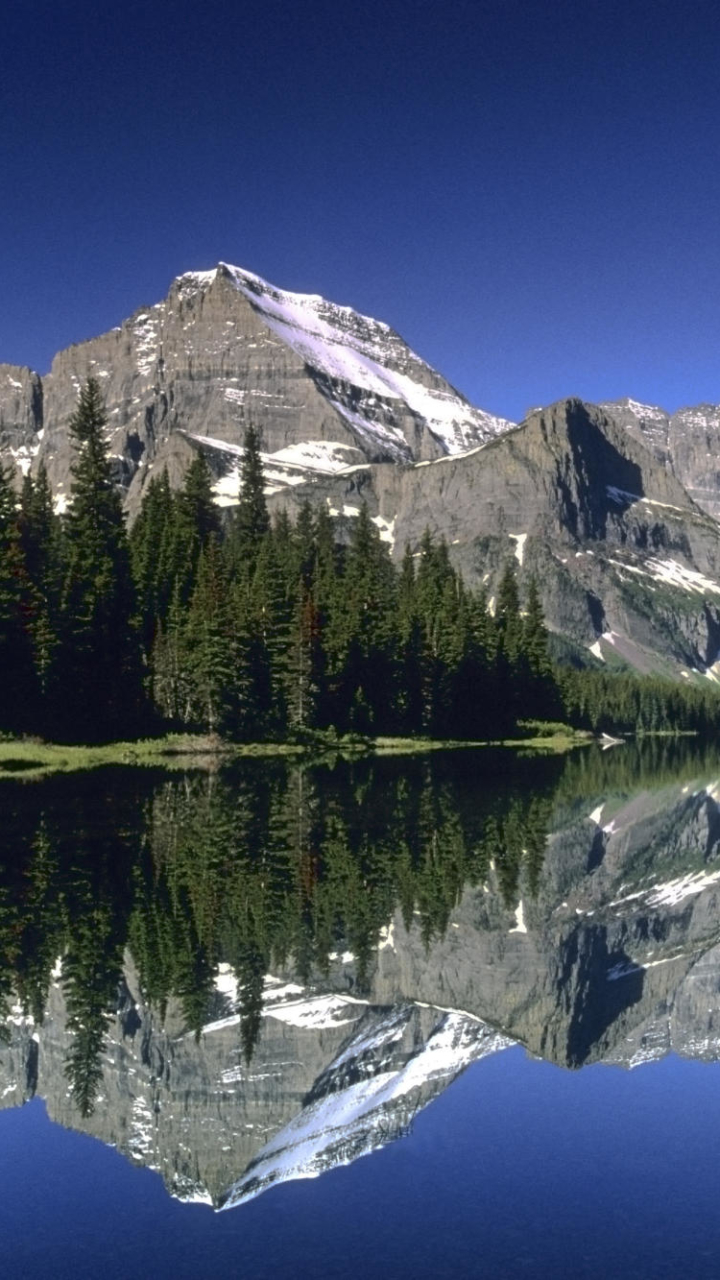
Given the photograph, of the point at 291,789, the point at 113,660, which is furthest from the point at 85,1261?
the point at 113,660

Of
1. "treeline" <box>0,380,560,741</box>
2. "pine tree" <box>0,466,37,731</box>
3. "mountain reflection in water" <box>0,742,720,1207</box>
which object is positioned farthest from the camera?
"treeline" <box>0,380,560,741</box>

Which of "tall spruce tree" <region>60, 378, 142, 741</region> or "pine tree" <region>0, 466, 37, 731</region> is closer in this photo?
"pine tree" <region>0, 466, 37, 731</region>

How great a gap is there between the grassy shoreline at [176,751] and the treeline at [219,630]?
2057 mm

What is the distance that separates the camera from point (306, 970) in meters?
21.0

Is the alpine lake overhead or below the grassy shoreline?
below

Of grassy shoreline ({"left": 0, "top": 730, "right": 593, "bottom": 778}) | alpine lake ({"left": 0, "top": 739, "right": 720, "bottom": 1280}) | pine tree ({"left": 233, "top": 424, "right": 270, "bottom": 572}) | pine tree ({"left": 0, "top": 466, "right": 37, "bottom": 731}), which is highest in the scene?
pine tree ({"left": 233, "top": 424, "right": 270, "bottom": 572})

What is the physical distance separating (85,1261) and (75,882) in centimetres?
1820

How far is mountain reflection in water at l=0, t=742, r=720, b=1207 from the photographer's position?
1512 cm

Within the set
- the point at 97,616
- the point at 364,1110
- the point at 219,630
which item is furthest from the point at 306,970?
the point at 219,630

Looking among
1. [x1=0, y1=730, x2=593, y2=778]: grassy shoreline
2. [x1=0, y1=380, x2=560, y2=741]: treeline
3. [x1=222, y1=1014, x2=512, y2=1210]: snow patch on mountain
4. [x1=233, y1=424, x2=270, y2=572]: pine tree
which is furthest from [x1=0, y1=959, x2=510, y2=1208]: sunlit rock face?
[x1=233, y1=424, x2=270, y2=572]: pine tree

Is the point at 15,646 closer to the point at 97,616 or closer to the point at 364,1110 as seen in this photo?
the point at 97,616

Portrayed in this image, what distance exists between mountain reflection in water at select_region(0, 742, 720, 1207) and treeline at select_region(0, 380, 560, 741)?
38556 mm

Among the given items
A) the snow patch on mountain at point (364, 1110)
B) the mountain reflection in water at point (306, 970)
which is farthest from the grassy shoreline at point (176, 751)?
the snow patch on mountain at point (364, 1110)

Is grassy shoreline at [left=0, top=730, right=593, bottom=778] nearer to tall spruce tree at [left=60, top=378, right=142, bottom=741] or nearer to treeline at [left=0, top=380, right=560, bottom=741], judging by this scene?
treeline at [left=0, top=380, right=560, bottom=741]
